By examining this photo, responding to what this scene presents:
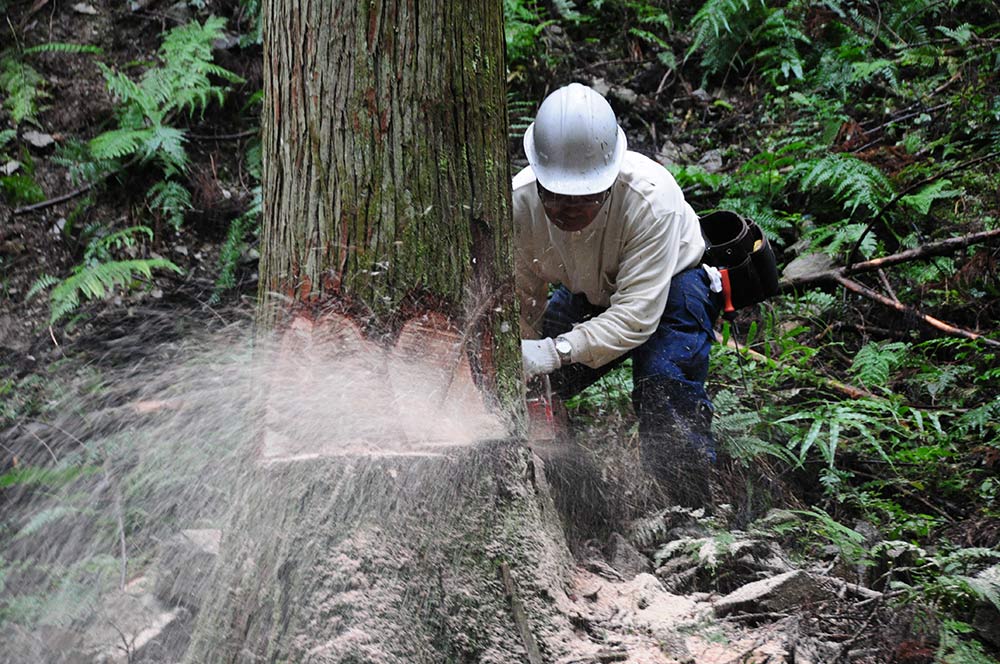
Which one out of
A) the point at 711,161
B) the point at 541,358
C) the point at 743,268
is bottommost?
the point at 541,358

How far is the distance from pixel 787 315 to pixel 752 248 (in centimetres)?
138

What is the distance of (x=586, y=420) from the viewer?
4.07 metres

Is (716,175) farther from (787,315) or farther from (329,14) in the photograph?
(329,14)

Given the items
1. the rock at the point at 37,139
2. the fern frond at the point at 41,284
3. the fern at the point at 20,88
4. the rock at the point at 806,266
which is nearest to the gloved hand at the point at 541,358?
the rock at the point at 806,266

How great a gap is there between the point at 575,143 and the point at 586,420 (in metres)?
1.47

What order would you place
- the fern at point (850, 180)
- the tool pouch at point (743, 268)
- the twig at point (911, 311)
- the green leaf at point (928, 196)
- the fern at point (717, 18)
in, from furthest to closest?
Answer: the fern at point (717, 18) < the fern at point (850, 180) < the green leaf at point (928, 196) < the twig at point (911, 311) < the tool pouch at point (743, 268)

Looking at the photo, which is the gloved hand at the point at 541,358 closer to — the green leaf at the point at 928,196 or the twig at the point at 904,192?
the twig at the point at 904,192

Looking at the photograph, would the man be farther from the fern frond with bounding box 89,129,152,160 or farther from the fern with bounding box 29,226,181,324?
the fern frond with bounding box 89,129,152,160

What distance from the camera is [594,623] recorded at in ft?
7.58

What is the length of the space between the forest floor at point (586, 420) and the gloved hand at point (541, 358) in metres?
0.47

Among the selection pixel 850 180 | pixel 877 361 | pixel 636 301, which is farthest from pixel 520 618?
pixel 850 180

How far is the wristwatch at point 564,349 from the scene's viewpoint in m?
3.51

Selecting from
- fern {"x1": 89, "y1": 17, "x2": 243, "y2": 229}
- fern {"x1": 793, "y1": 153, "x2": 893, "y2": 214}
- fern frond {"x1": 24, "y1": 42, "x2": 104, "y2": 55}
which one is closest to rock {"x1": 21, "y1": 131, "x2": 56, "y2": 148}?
fern {"x1": 89, "y1": 17, "x2": 243, "y2": 229}

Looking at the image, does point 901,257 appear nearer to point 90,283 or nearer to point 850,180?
point 850,180
